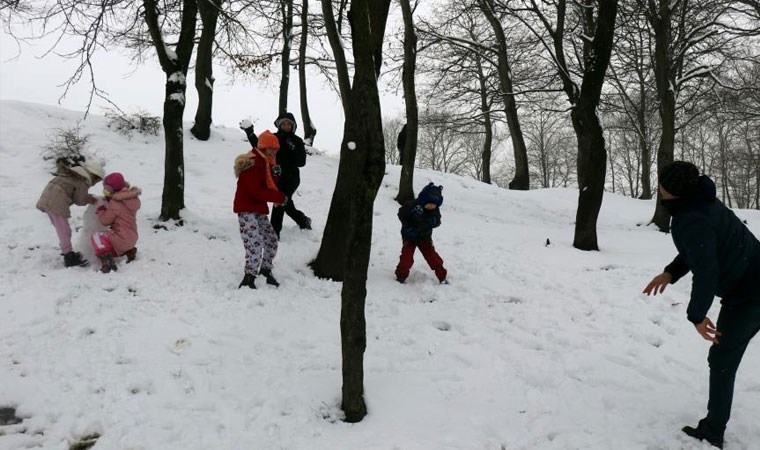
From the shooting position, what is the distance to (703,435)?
121 inches

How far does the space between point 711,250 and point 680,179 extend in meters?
0.45

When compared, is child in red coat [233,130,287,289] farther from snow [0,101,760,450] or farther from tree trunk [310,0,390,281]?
tree trunk [310,0,390,281]

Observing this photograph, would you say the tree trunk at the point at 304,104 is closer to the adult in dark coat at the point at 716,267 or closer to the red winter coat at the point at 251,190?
the red winter coat at the point at 251,190

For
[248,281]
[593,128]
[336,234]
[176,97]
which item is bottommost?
[248,281]

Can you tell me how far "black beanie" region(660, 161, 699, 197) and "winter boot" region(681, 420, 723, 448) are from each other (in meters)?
1.57

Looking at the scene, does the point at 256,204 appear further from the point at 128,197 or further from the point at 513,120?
the point at 513,120

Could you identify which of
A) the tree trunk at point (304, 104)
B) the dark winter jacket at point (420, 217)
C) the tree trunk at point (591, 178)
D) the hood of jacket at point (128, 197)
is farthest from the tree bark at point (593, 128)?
the tree trunk at point (304, 104)

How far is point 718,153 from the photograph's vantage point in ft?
110

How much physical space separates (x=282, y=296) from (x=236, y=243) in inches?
71.1

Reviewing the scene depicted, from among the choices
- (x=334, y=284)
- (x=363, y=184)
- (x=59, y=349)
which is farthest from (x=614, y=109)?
(x=59, y=349)

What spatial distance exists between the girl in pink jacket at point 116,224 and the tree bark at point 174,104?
1045 millimetres

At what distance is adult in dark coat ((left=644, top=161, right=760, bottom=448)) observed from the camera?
2771 mm

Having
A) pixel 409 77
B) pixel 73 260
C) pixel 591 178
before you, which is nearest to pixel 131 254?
pixel 73 260

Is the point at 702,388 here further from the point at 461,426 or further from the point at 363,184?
the point at 363,184
